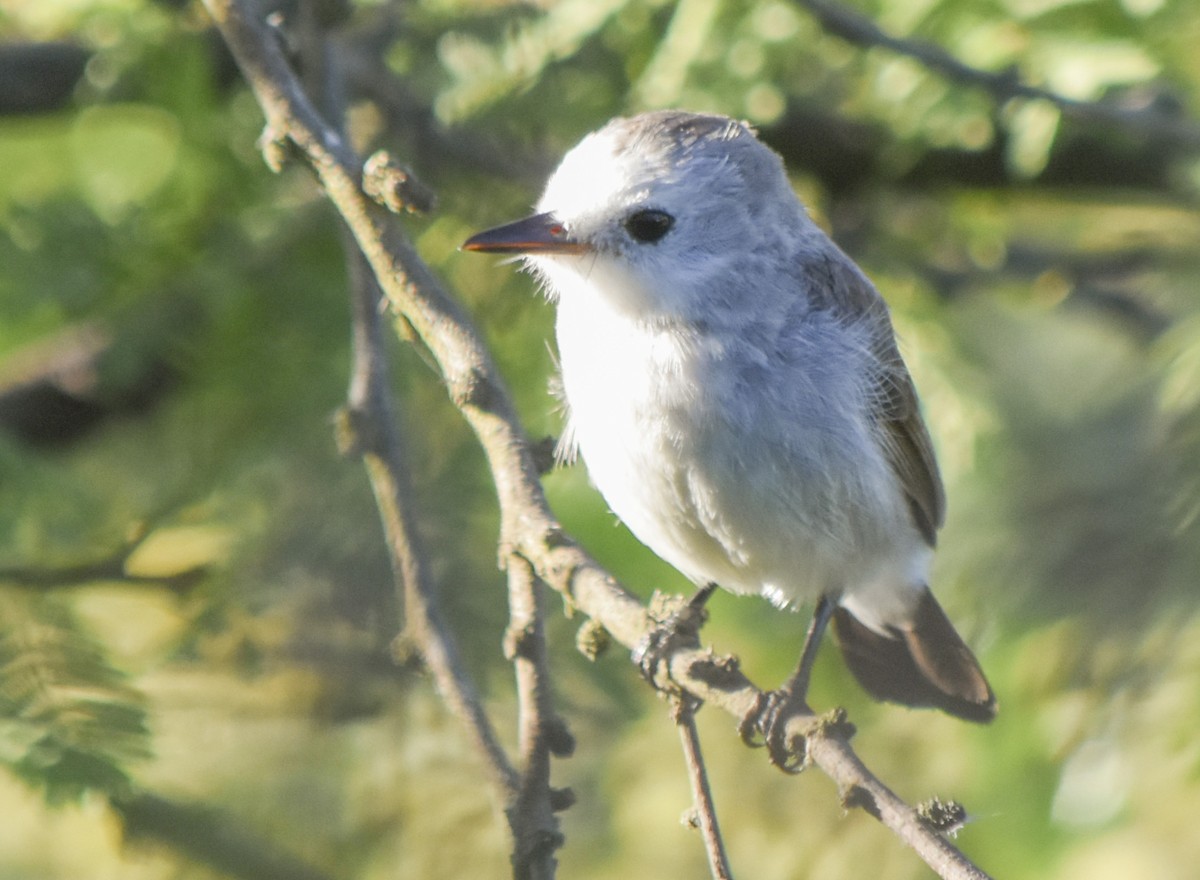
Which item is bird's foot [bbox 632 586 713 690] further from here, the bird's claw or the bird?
the bird

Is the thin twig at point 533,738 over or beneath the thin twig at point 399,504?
beneath

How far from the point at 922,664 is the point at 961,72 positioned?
43.6 inches

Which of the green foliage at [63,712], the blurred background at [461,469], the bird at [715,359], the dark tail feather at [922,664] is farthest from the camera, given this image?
the dark tail feather at [922,664]

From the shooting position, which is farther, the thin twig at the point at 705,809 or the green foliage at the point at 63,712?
the green foliage at the point at 63,712

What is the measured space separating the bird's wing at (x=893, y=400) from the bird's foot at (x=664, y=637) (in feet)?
1.74

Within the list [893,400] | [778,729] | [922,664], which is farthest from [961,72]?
[778,729]

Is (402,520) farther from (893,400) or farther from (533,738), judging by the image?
(893,400)

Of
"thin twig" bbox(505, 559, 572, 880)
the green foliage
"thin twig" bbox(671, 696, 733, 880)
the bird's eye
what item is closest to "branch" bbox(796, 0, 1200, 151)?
the bird's eye

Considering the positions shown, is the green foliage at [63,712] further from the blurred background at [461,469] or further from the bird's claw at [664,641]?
the bird's claw at [664,641]

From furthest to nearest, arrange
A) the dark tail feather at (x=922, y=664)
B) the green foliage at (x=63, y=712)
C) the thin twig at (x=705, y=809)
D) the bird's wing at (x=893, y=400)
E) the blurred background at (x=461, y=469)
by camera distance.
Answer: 1. the dark tail feather at (x=922, y=664)
2. the blurred background at (x=461, y=469)
3. the bird's wing at (x=893, y=400)
4. the green foliage at (x=63, y=712)
5. the thin twig at (x=705, y=809)

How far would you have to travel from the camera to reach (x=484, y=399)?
6.30 feet

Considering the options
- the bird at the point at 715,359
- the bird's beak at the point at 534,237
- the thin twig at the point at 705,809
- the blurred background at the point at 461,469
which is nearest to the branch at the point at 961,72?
the blurred background at the point at 461,469

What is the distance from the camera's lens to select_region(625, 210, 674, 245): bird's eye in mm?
2338

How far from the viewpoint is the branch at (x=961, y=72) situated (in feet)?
9.00
